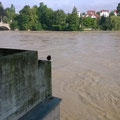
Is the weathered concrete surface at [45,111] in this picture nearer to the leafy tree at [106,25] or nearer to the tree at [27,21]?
the tree at [27,21]

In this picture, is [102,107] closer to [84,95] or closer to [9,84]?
[84,95]

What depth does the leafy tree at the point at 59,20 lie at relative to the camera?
64.2 meters

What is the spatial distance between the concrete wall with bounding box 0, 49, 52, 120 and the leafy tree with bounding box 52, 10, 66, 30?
61.4m

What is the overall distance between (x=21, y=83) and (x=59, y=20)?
6253 centimetres

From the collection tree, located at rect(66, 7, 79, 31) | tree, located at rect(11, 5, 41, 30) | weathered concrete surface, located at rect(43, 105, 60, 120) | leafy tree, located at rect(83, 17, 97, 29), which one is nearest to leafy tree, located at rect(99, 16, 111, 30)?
leafy tree, located at rect(83, 17, 97, 29)

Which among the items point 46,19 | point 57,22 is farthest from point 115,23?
point 46,19

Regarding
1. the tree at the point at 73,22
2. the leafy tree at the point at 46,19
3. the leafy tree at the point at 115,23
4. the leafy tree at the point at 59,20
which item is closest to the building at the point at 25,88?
the tree at the point at 73,22

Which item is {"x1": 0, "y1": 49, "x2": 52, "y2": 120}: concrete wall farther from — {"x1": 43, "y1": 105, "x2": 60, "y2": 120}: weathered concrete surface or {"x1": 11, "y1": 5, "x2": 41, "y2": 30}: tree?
{"x1": 11, "y1": 5, "x2": 41, "y2": 30}: tree

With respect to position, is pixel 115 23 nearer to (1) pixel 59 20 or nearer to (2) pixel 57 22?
(1) pixel 59 20

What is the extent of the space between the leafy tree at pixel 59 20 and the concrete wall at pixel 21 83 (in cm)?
6140

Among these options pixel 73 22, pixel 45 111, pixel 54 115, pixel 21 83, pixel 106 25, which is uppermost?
pixel 73 22

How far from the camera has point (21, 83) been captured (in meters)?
3.09

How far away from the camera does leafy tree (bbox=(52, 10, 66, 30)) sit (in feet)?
211

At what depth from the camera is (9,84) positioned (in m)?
2.80
